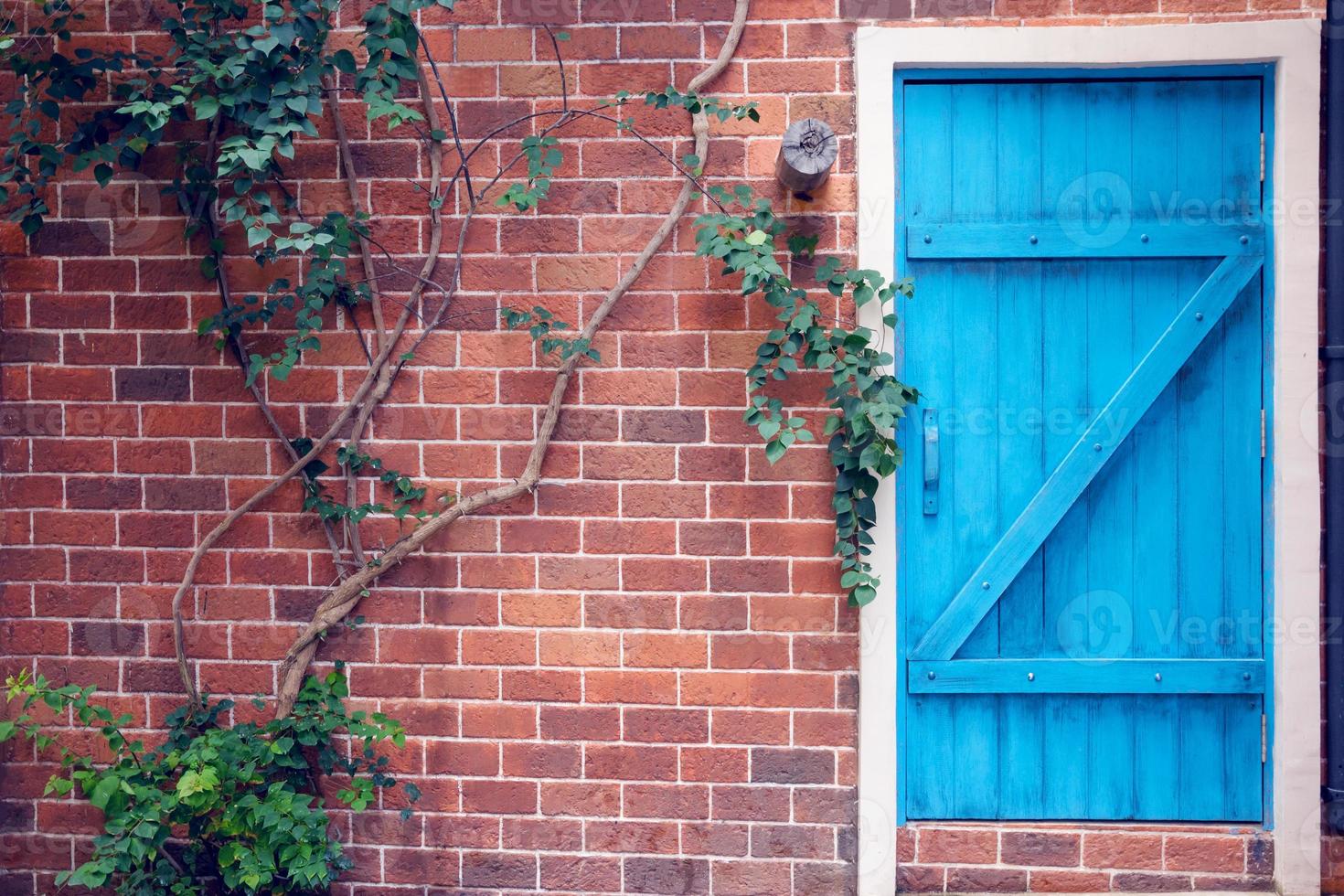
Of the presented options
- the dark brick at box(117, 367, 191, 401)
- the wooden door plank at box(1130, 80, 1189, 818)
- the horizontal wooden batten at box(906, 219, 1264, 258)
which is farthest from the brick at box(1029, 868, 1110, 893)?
the dark brick at box(117, 367, 191, 401)

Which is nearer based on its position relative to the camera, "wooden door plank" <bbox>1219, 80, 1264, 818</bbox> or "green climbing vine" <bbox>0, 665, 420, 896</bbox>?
"green climbing vine" <bbox>0, 665, 420, 896</bbox>

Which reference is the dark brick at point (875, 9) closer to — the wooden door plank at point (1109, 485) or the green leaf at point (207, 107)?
the wooden door plank at point (1109, 485)

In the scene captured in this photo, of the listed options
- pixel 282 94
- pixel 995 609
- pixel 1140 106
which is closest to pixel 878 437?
pixel 995 609

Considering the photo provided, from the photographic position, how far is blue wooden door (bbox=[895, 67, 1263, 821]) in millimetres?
2861

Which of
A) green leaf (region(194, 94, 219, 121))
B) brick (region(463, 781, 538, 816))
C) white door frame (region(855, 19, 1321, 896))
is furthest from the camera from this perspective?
brick (region(463, 781, 538, 816))

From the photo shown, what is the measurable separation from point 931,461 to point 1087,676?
Answer: 2.61ft

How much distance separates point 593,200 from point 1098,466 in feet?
5.54

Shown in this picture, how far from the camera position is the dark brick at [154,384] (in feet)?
9.70

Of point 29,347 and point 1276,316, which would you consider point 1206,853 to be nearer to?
point 1276,316

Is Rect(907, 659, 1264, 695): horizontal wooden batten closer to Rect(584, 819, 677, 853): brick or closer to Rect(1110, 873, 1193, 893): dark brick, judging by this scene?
Rect(1110, 873, 1193, 893): dark brick

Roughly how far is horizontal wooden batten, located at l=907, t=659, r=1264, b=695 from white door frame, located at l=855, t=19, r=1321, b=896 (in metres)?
0.11

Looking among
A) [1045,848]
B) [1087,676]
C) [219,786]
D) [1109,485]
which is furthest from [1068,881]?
[219,786]

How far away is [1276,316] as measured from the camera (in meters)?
2.84

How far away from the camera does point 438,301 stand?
2916 mm
